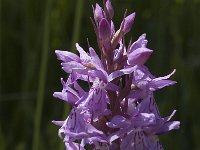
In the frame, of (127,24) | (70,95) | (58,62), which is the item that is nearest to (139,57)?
(127,24)

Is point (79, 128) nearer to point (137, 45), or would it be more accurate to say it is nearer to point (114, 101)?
point (114, 101)

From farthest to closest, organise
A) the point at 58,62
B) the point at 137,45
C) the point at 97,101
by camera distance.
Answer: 1. the point at 58,62
2. the point at 137,45
3. the point at 97,101

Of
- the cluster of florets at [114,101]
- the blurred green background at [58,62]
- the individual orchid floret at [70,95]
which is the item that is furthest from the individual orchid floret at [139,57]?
the blurred green background at [58,62]

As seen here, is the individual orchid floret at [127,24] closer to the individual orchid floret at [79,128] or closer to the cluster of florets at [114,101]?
the cluster of florets at [114,101]

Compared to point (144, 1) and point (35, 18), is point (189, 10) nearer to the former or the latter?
point (144, 1)

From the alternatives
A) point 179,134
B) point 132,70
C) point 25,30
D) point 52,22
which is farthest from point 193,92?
point 132,70

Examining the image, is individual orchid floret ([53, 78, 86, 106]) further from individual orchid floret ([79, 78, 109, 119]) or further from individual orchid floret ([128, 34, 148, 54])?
individual orchid floret ([128, 34, 148, 54])

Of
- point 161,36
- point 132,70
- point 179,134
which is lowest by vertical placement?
point 179,134
